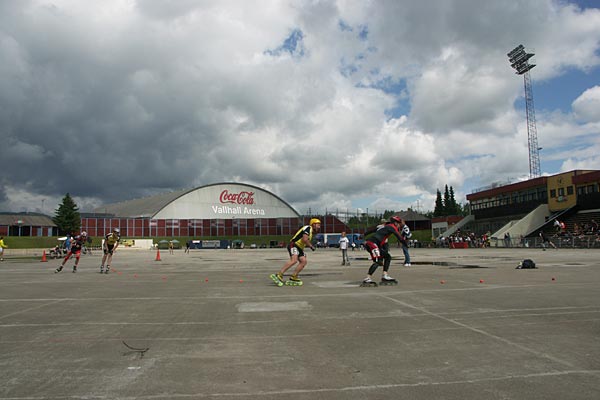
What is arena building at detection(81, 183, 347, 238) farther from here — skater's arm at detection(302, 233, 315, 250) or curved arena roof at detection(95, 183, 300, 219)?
skater's arm at detection(302, 233, 315, 250)

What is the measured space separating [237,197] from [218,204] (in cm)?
498

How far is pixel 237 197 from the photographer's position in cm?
10281

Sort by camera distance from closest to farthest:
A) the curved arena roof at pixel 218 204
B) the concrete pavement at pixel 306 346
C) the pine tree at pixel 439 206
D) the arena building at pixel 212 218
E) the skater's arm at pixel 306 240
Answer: the concrete pavement at pixel 306 346, the skater's arm at pixel 306 240, the arena building at pixel 212 218, the curved arena roof at pixel 218 204, the pine tree at pixel 439 206

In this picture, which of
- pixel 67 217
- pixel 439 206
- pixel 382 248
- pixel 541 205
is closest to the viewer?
pixel 382 248

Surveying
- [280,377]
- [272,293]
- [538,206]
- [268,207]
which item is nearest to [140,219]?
[268,207]

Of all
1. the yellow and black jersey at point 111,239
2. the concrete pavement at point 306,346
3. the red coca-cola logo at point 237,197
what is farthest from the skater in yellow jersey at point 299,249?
the red coca-cola logo at point 237,197

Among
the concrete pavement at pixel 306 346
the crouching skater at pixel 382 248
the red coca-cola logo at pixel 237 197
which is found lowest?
the concrete pavement at pixel 306 346

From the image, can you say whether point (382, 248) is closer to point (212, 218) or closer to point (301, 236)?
point (301, 236)

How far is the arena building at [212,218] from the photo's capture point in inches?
3698

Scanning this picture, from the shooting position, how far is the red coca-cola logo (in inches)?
3991

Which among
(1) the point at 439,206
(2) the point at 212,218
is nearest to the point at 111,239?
(2) the point at 212,218

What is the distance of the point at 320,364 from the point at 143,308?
16.5ft

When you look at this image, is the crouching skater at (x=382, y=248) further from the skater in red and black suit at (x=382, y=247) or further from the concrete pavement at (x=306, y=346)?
the concrete pavement at (x=306, y=346)

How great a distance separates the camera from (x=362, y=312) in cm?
750
